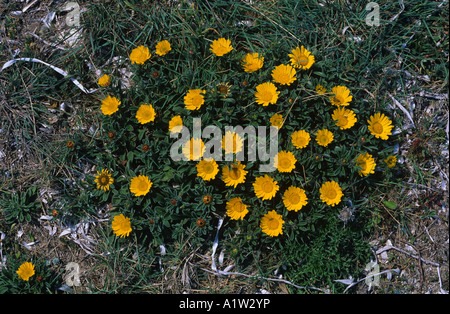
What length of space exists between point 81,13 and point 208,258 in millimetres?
3144

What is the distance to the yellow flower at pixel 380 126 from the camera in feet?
12.4

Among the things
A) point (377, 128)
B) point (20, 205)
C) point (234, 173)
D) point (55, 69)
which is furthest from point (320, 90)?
point (20, 205)

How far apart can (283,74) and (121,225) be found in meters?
2.21

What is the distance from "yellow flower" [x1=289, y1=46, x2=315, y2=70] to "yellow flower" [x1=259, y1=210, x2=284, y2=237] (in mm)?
1504

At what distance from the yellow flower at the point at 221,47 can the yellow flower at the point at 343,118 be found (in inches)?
50.2

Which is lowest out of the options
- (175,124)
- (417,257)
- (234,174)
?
(417,257)

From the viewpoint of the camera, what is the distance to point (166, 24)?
13.6 ft

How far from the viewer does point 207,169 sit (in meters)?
3.55

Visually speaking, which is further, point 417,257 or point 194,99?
point 417,257

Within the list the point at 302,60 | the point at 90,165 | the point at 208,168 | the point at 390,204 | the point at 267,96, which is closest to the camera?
the point at 208,168

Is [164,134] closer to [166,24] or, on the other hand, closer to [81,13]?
[166,24]

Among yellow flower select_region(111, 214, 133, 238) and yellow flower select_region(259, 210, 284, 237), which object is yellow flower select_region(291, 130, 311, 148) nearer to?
yellow flower select_region(259, 210, 284, 237)

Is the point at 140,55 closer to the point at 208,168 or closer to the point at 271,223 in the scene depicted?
the point at 208,168

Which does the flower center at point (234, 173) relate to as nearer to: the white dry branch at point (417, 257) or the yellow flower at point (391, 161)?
the yellow flower at point (391, 161)
